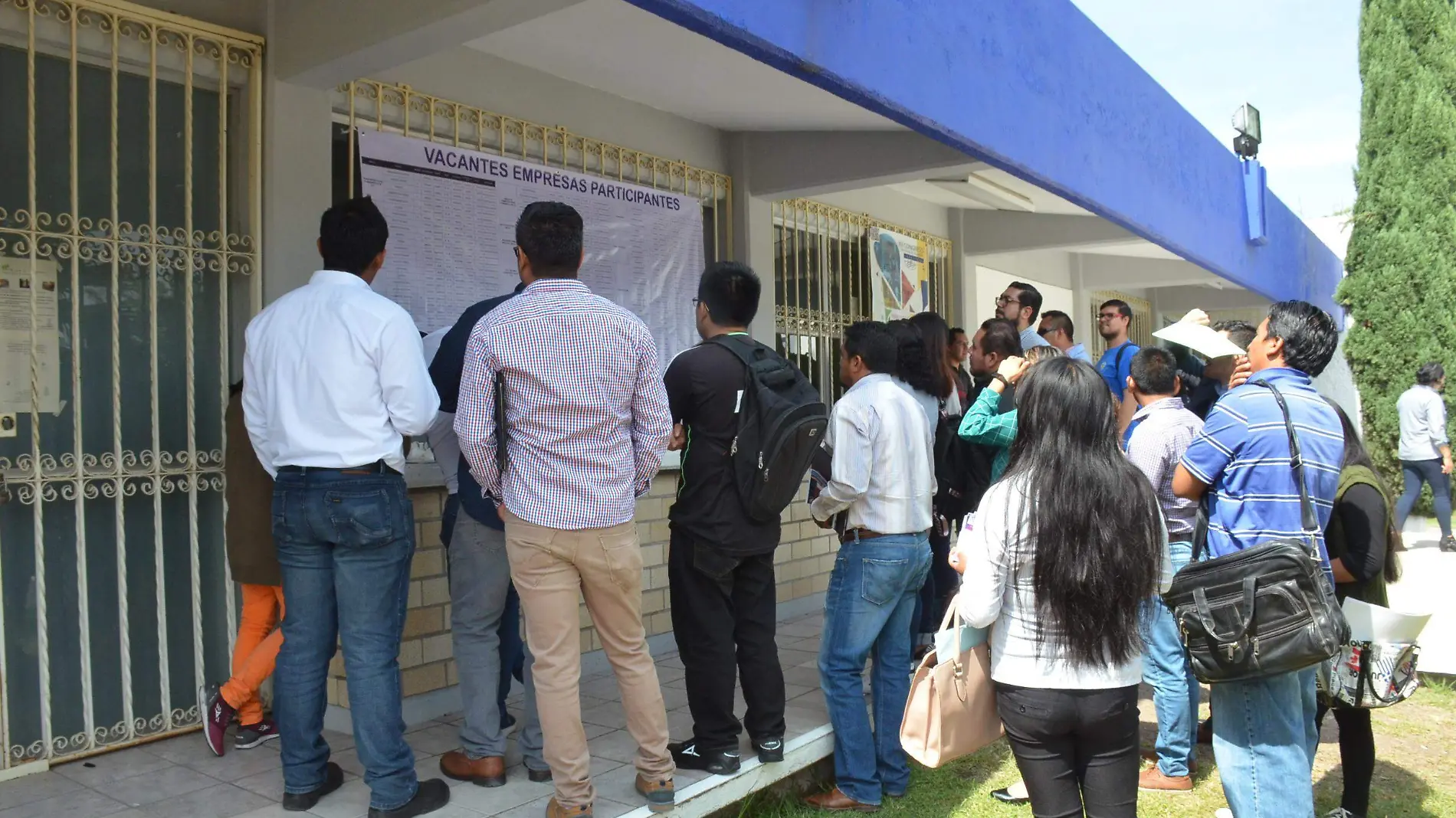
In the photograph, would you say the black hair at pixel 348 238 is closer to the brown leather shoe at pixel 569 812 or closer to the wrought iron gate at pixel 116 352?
the wrought iron gate at pixel 116 352

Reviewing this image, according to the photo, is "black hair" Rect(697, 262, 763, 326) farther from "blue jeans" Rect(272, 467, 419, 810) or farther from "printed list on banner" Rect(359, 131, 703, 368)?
"printed list on banner" Rect(359, 131, 703, 368)

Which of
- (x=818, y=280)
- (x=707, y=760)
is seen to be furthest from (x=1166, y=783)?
(x=818, y=280)

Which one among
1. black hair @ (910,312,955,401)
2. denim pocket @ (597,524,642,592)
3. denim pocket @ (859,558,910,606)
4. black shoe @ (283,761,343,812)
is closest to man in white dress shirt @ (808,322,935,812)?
denim pocket @ (859,558,910,606)

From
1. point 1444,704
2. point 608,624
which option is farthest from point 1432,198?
point 608,624

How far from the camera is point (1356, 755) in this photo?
11.7 ft

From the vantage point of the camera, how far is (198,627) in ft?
13.1

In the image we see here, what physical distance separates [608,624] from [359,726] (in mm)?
781

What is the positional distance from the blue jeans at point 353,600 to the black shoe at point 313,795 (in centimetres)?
22

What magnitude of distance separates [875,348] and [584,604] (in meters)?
Result: 1.52

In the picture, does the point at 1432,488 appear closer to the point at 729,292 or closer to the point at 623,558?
the point at 729,292

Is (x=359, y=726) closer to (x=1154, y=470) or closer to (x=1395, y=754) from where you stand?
(x=1154, y=470)

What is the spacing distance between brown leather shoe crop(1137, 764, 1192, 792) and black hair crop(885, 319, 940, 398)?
1.80 metres

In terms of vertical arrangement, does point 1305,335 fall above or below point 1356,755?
above

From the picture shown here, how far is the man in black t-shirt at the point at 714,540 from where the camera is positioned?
346 cm
